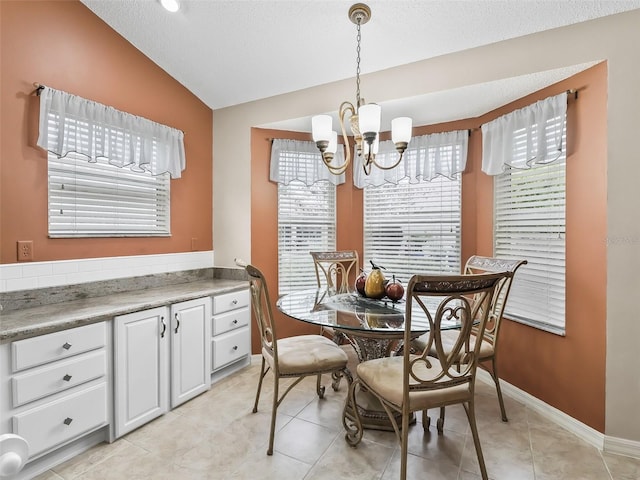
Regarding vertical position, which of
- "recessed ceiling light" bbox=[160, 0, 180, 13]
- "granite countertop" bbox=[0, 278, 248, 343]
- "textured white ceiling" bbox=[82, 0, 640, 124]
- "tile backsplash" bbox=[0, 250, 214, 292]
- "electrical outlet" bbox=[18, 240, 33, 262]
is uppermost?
"recessed ceiling light" bbox=[160, 0, 180, 13]

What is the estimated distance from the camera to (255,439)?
6.70 feet

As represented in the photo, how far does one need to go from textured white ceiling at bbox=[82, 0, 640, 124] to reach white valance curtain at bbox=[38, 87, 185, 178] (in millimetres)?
645

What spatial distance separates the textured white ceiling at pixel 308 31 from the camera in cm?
207

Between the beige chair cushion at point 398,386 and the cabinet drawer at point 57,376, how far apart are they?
1.54 metres

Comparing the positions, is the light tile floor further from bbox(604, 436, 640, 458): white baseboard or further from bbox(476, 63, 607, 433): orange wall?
bbox(476, 63, 607, 433): orange wall

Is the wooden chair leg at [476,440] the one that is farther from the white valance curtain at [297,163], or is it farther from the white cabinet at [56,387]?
the white valance curtain at [297,163]

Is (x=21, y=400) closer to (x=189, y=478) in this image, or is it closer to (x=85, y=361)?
(x=85, y=361)

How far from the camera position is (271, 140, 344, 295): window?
3.38 meters

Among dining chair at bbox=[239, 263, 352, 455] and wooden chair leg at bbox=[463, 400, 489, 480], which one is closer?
wooden chair leg at bbox=[463, 400, 489, 480]

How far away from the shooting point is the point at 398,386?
165cm

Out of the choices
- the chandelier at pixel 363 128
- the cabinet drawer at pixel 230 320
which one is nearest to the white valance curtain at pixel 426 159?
the chandelier at pixel 363 128

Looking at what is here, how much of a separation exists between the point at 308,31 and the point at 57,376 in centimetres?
267

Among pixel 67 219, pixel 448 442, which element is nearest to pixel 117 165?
pixel 67 219

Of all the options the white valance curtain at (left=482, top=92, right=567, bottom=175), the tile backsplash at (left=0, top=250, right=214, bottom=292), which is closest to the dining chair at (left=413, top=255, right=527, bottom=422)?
the white valance curtain at (left=482, top=92, right=567, bottom=175)
